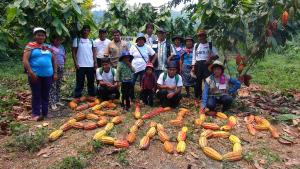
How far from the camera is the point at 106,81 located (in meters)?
8.49

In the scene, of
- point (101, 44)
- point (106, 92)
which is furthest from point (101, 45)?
point (106, 92)

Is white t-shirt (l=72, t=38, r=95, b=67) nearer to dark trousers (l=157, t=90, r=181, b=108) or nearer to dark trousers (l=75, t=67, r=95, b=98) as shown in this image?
dark trousers (l=75, t=67, r=95, b=98)

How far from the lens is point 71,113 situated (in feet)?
25.8

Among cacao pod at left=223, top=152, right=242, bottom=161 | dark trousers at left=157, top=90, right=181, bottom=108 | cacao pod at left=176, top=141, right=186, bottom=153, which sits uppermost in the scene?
dark trousers at left=157, top=90, right=181, bottom=108

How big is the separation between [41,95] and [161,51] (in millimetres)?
2994

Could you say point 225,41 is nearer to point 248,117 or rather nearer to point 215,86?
point 215,86

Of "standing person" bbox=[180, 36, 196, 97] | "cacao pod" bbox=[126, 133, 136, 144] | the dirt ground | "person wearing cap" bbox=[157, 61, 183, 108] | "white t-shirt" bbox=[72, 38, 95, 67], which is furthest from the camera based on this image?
"standing person" bbox=[180, 36, 196, 97]

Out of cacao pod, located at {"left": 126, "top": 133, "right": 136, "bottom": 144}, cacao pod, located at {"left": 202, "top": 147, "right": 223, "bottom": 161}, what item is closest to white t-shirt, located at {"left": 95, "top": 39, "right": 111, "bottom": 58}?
cacao pod, located at {"left": 126, "top": 133, "right": 136, "bottom": 144}

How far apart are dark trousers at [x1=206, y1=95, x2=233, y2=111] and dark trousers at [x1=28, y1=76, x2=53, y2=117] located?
127 inches

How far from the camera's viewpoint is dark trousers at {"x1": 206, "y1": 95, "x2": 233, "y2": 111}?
777 centimetres

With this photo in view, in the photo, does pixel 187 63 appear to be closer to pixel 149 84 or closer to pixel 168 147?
pixel 149 84

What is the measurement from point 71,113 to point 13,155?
6.61 ft

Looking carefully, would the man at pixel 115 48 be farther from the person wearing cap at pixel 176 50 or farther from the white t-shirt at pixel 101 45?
the person wearing cap at pixel 176 50

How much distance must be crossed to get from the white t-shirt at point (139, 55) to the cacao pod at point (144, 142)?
9.09 feet
